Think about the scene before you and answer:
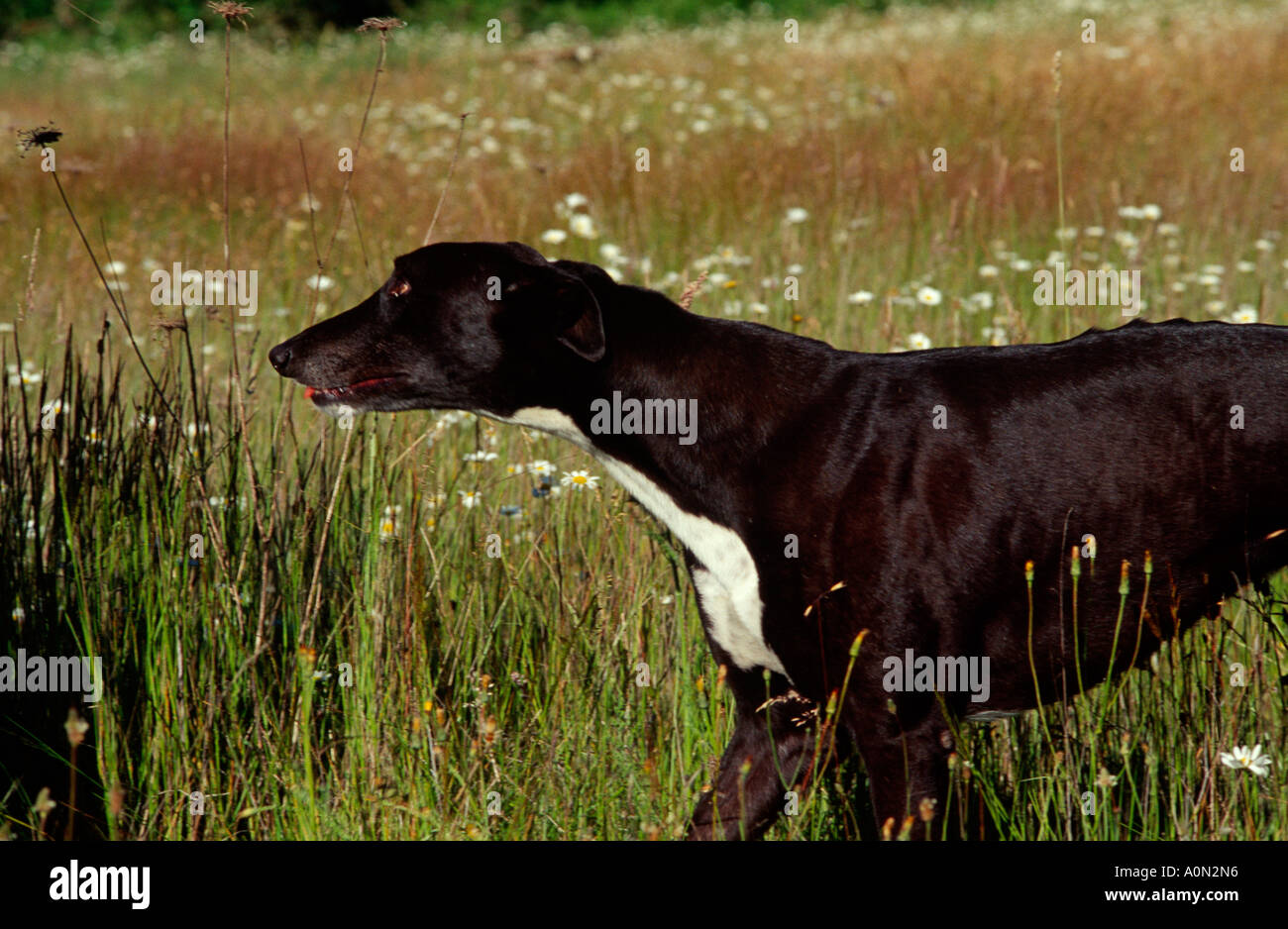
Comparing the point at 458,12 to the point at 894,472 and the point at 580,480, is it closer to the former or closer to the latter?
the point at 580,480

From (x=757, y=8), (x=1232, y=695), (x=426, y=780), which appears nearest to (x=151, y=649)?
(x=426, y=780)

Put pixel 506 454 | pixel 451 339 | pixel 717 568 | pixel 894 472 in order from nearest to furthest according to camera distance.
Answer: pixel 894 472 → pixel 717 568 → pixel 451 339 → pixel 506 454

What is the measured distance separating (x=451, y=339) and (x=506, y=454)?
1728mm

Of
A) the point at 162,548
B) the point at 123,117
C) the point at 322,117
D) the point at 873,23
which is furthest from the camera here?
the point at 873,23

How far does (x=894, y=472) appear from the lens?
2910 millimetres

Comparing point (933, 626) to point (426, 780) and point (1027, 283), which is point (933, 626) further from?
point (1027, 283)

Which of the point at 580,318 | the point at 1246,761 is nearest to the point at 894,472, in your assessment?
the point at 580,318

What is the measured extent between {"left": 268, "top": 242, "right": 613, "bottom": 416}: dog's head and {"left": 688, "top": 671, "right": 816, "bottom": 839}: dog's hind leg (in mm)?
878

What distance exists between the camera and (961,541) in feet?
9.50

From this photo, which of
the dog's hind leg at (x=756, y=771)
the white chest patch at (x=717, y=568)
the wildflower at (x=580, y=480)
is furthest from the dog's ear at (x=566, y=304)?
the wildflower at (x=580, y=480)

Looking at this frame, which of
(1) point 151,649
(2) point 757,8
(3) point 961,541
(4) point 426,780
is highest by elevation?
(2) point 757,8

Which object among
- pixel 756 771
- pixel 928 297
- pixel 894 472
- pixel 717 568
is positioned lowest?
pixel 756 771

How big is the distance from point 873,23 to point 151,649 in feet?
60.8

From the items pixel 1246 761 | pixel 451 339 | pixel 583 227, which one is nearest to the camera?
pixel 1246 761
